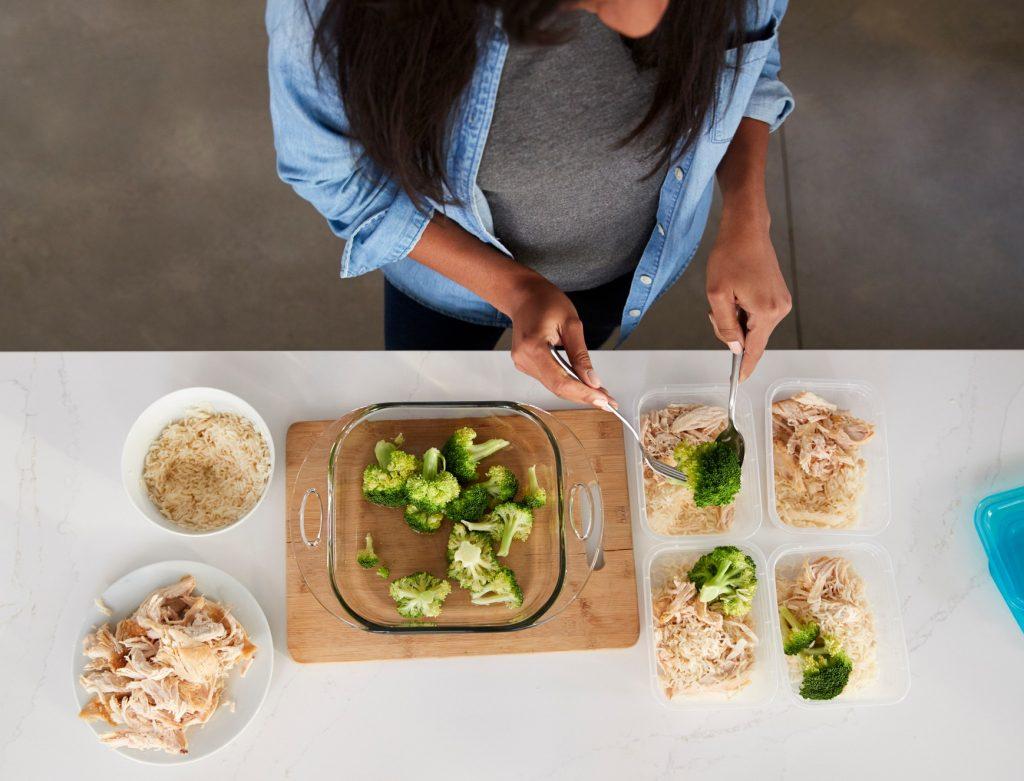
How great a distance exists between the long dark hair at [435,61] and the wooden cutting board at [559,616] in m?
0.57

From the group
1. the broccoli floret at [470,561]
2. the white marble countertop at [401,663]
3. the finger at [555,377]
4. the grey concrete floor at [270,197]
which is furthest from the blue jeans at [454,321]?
→ the grey concrete floor at [270,197]

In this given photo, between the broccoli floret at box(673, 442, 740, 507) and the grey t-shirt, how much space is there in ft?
1.27

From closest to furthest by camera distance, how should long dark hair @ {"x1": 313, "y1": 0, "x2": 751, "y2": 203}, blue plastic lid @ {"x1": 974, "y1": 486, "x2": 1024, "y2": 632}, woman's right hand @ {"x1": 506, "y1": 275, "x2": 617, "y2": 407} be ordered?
long dark hair @ {"x1": 313, "y1": 0, "x2": 751, "y2": 203} → woman's right hand @ {"x1": 506, "y1": 275, "x2": 617, "y2": 407} → blue plastic lid @ {"x1": 974, "y1": 486, "x2": 1024, "y2": 632}

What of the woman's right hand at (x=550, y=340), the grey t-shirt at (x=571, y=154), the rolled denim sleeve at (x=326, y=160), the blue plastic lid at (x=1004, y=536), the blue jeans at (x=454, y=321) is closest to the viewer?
the rolled denim sleeve at (x=326, y=160)

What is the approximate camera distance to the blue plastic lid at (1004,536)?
4.79 ft

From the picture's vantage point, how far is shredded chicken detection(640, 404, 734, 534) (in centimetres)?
144

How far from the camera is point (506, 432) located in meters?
1.46

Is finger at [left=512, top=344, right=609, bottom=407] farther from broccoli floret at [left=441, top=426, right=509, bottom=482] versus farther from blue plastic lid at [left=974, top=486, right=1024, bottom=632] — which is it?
blue plastic lid at [left=974, top=486, right=1024, bottom=632]

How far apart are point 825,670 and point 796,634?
0.07 metres

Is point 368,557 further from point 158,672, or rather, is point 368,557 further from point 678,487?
point 678,487

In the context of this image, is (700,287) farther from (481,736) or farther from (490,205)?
(481,736)

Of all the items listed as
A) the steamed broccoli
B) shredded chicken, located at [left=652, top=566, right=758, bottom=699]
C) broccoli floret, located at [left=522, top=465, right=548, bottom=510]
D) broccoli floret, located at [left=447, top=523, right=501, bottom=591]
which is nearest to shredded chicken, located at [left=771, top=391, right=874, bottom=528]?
shredded chicken, located at [left=652, top=566, right=758, bottom=699]

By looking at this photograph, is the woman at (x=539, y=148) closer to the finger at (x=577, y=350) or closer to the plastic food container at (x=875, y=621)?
the finger at (x=577, y=350)

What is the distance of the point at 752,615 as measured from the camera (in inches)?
56.1
